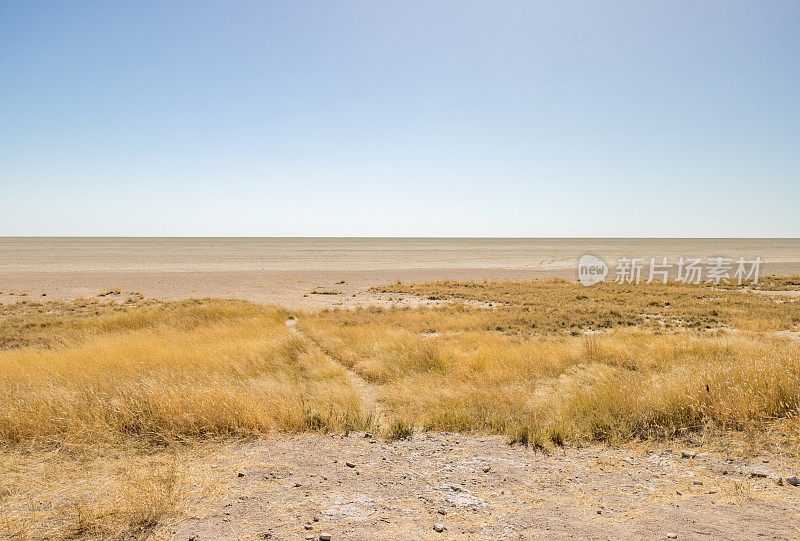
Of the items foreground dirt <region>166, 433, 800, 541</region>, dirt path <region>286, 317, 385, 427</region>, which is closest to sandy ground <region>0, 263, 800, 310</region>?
dirt path <region>286, 317, 385, 427</region>

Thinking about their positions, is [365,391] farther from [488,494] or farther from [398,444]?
[488,494]

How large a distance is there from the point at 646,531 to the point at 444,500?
5.50ft

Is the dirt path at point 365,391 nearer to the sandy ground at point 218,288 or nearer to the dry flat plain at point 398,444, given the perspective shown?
the dry flat plain at point 398,444

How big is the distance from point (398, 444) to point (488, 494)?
1.71 meters

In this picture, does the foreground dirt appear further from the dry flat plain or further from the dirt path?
the dirt path

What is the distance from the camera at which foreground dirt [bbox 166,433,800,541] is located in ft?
11.4

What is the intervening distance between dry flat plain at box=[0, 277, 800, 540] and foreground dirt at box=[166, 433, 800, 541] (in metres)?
0.02

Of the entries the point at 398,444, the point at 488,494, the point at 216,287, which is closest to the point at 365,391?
the point at 398,444

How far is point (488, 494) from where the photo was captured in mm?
4207

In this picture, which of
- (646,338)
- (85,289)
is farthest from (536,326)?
(85,289)

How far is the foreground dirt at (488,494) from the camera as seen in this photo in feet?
11.4

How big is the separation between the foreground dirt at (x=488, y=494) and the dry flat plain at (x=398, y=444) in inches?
0.9

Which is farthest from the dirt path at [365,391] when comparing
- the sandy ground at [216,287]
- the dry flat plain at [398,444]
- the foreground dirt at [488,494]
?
the sandy ground at [216,287]

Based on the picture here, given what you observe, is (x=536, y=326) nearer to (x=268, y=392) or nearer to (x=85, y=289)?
(x=268, y=392)
